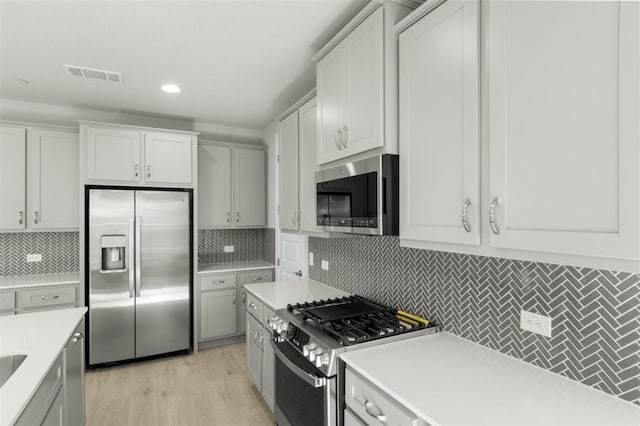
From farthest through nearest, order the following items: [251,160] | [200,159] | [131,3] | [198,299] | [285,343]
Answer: [251,160]
[200,159]
[198,299]
[285,343]
[131,3]

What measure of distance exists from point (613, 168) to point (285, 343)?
1.73 meters

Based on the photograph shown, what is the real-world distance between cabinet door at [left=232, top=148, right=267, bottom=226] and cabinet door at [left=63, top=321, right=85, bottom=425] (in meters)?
2.31

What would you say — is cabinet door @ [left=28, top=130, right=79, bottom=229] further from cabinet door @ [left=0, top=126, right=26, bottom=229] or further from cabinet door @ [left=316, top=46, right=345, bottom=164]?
cabinet door @ [left=316, top=46, right=345, bottom=164]

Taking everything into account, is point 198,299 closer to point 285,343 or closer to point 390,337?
point 285,343

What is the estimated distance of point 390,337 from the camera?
5.49ft

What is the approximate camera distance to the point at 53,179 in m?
3.37

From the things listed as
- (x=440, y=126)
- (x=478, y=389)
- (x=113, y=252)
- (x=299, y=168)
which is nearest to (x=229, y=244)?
(x=113, y=252)

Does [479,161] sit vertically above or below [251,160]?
below

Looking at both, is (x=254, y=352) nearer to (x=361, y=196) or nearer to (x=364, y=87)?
(x=361, y=196)

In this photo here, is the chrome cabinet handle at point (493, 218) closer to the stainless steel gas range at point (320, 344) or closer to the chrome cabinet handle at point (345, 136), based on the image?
the stainless steel gas range at point (320, 344)

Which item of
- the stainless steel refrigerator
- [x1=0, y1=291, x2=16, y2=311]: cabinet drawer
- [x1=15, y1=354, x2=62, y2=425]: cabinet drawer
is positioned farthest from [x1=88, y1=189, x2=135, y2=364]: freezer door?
[x1=15, y1=354, x2=62, y2=425]: cabinet drawer

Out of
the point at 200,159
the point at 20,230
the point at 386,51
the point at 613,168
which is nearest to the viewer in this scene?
the point at 613,168

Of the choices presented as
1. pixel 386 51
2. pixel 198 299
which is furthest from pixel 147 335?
pixel 386 51

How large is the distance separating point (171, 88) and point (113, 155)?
3.11ft
